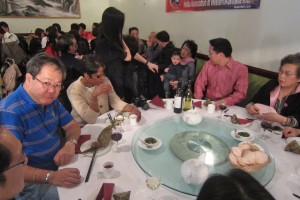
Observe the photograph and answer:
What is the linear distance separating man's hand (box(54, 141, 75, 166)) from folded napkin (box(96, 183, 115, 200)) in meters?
0.31

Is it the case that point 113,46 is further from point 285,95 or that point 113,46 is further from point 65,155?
point 285,95

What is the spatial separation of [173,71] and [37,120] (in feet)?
8.33

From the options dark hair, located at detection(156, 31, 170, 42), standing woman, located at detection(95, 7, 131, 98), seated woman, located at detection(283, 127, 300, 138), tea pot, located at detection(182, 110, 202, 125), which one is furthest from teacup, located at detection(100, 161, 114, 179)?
dark hair, located at detection(156, 31, 170, 42)

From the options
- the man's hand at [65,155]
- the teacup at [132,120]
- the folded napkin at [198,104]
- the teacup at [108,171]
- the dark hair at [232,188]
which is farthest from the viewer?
the folded napkin at [198,104]

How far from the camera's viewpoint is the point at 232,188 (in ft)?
1.70

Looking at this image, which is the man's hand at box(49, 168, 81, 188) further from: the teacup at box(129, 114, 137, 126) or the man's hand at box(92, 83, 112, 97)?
the man's hand at box(92, 83, 112, 97)

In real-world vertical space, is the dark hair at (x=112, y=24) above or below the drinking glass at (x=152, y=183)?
above

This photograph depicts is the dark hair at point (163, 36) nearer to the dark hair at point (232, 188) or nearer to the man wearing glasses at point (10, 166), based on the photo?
the man wearing glasses at point (10, 166)

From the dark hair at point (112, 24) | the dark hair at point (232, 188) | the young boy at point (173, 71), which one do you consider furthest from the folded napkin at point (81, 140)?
the young boy at point (173, 71)

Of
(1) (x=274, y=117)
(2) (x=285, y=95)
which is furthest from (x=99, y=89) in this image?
(2) (x=285, y=95)

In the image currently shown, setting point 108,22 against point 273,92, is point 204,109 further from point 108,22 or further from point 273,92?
point 108,22

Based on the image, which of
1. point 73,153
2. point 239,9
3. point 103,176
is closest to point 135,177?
point 103,176

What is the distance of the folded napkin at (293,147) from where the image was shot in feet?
4.39

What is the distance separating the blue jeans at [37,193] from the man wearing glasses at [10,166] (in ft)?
1.72
